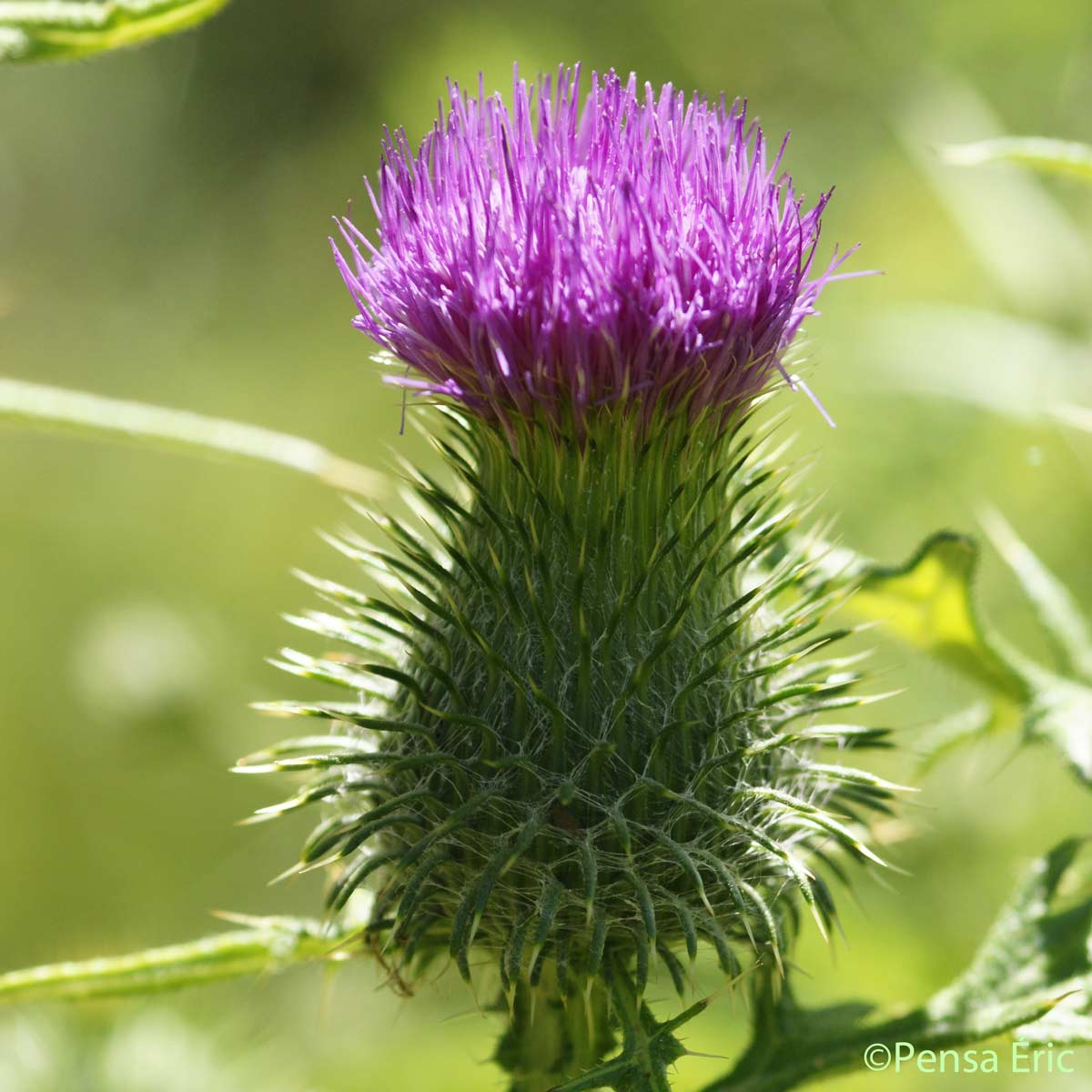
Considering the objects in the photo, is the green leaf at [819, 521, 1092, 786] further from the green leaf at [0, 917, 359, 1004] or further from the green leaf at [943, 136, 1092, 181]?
the green leaf at [0, 917, 359, 1004]

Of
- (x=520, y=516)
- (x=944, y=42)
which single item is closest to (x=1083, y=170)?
(x=520, y=516)

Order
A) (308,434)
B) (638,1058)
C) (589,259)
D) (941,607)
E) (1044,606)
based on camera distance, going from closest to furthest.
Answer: (638,1058), (589,259), (941,607), (1044,606), (308,434)

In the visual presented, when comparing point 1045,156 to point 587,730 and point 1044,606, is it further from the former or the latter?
→ point 587,730

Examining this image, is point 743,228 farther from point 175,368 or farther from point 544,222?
point 175,368

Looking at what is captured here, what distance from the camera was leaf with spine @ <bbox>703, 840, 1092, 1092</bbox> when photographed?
2.18 m

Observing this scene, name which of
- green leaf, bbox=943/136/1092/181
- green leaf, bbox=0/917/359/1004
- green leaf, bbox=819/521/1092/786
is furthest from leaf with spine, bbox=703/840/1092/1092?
green leaf, bbox=943/136/1092/181

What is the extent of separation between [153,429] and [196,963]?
0.99 meters

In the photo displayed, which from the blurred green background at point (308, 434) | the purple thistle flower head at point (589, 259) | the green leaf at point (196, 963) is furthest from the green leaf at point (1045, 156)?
the green leaf at point (196, 963)

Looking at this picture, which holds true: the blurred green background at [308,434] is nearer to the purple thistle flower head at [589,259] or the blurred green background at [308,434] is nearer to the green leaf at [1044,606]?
the green leaf at [1044,606]

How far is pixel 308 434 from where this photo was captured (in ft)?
35.2

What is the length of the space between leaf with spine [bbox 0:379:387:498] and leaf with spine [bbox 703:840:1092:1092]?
1.29 m

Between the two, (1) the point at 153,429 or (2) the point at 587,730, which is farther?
(1) the point at 153,429

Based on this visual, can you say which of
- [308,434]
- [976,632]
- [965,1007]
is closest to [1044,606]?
[976,632]

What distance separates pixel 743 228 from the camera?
212cm
